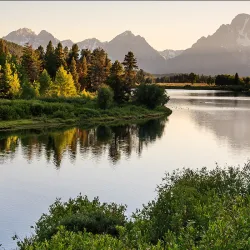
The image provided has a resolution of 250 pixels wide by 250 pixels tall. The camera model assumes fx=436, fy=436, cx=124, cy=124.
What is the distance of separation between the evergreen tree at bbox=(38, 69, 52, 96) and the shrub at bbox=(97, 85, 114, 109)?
16454 mm

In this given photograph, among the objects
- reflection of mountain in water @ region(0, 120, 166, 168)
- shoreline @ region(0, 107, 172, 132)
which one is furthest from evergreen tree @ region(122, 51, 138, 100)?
reflection of mountain in water @ region(0, 120, 166, 168)

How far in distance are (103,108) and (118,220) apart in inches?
3154

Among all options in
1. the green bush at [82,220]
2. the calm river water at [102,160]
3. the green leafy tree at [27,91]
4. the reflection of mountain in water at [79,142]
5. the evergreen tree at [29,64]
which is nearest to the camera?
the green bush at [82,220]

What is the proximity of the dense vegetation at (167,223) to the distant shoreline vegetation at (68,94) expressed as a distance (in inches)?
2331

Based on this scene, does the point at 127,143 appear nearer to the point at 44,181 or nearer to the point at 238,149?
the point at 238,149

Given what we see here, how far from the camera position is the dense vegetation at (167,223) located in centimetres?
1336

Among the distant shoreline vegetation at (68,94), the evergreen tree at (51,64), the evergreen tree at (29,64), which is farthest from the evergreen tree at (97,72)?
the evergreen tree at (29,64)

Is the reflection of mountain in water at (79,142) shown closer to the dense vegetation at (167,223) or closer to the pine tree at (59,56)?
the dense vegetation at (167,223)

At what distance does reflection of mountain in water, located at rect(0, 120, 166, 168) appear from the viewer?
188 feet

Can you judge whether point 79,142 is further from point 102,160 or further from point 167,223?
point 167,223

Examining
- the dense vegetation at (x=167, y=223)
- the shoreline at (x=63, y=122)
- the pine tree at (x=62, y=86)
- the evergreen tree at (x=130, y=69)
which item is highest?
the evergreen tree at (x=130, y=69)

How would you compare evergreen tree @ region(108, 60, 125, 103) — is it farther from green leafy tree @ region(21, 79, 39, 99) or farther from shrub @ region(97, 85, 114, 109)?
green leafy tree @ region(21, 79, 39, 99)

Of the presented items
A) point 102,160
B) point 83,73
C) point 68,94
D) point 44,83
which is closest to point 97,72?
point 83,73

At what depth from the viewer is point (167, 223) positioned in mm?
20203
